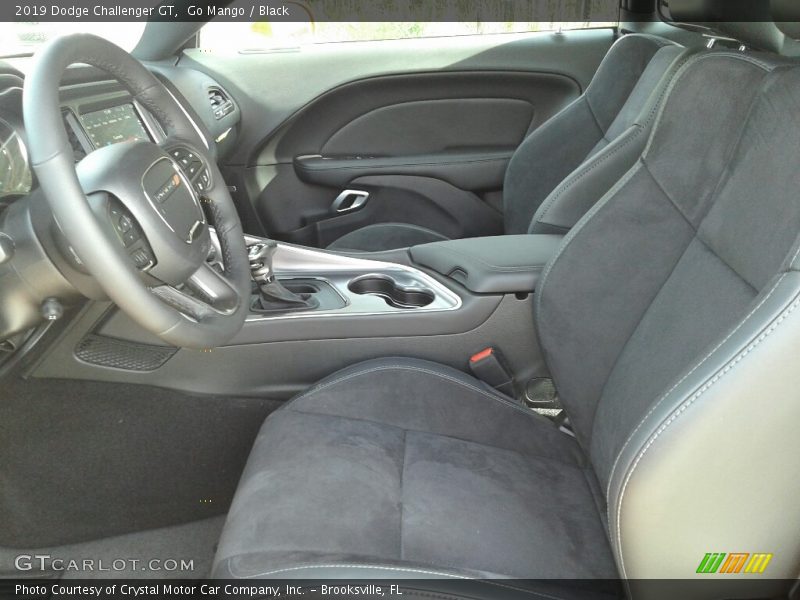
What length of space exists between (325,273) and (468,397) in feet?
1.54

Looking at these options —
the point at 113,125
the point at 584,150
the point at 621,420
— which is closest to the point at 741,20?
the point at 584,150

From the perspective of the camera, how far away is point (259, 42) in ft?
8.02

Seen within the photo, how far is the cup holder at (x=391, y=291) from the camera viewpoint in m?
1.58

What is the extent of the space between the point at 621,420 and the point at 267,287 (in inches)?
26.6

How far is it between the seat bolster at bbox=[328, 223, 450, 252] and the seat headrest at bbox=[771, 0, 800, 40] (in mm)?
1288

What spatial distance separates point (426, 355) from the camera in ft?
4.98

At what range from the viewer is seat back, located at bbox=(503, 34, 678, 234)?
186cm

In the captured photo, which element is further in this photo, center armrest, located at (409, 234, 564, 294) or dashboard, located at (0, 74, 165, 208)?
center armrest, located at (409, 234, 564, 294)

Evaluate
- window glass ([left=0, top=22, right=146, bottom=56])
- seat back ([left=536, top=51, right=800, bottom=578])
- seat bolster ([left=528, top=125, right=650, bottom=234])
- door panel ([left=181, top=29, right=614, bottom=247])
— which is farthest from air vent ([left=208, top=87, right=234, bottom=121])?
seat back ([left=536, top=51, right=800, bottom=578])

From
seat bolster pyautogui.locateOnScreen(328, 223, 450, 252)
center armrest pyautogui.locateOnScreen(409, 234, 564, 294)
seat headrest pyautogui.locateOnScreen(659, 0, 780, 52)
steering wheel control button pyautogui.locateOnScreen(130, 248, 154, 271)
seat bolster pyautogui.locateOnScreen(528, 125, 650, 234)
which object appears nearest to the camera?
steering wheel control button pyautogui.locateOnScreen(130, 248, 154, 271)

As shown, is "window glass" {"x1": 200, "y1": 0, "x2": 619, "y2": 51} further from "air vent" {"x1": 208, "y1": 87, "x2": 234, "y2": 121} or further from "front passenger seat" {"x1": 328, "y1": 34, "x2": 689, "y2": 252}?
"front passenger seat" {"x1": 328, "y1": 34, "x2": 689, "y2": 252}

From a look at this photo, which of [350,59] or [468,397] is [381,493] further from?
[350,59]

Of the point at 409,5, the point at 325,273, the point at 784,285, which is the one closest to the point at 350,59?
the point at 409,5

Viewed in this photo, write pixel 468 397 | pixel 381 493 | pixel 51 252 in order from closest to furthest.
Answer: pixel 51 252 < pixel 381 493 < pixel 468 397
